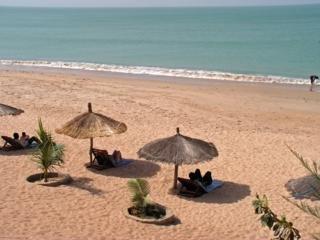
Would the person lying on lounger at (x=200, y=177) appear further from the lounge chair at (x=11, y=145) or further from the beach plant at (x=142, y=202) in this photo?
the lounge chair at (x=11, y=145)

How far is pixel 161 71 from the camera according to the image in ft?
120

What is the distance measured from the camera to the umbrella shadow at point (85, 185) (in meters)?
11.1

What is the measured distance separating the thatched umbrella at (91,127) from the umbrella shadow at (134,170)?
105cm

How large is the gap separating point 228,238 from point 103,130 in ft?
13.1

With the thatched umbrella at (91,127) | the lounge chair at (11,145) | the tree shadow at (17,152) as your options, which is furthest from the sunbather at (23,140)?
the thatched umbrella at (91,127)

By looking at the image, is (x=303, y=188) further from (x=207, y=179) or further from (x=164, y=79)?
(x=164, y=79)

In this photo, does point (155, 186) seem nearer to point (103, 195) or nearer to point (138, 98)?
point (103, 195)

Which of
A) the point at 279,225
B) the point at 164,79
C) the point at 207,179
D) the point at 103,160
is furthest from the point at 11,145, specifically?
the point at 164,79

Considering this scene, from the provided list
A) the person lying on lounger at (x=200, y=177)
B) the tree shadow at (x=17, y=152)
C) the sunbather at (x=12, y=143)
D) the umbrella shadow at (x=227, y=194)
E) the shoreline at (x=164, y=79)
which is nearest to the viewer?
the umbrella shadow at (x=227, y=194)

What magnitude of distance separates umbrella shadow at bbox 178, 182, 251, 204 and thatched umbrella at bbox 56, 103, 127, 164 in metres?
2.30

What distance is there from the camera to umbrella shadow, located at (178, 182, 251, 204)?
1107cm

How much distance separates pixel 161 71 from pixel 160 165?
2395cm

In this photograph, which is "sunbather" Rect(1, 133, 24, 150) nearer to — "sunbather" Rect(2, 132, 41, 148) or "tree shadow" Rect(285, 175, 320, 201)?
"sunbather" Rect(2, 132, 41, 148)

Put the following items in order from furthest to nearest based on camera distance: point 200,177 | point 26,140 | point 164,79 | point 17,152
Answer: point 164,79 → point 26,140 → point 17,152 → point 200,177
